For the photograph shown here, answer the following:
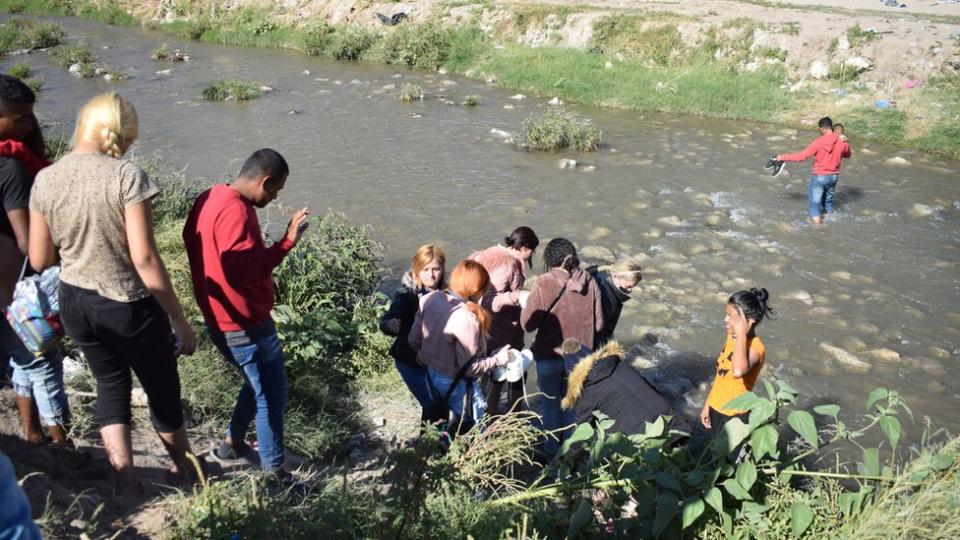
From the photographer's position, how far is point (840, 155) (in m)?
9.80

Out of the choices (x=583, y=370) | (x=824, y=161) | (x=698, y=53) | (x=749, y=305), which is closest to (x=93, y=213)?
(x=583, y=370)

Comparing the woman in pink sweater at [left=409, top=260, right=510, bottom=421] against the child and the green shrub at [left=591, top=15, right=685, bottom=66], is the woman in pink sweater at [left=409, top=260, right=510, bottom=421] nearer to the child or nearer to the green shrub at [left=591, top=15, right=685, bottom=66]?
the child

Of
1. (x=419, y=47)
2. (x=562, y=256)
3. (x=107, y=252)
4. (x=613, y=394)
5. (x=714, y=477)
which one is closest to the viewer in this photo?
(x=714, y=477)

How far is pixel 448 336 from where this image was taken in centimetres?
421

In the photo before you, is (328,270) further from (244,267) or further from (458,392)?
(244,267)

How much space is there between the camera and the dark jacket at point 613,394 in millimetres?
4344

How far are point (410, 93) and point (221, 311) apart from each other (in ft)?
46.6

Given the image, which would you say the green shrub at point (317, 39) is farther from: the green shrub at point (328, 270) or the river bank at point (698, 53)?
the green shrub at point (328, 270)

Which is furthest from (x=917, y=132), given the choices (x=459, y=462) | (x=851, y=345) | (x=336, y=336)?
(x=459, y=462)

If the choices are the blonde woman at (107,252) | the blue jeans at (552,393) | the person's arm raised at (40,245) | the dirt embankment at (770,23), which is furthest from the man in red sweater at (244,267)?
the dirt embankment at (770,23)

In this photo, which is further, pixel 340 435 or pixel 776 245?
pixel 776 245

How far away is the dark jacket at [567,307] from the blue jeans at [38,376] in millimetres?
2738

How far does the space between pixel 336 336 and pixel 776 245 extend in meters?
6.20

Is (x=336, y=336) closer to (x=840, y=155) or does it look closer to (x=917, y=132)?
(x=840, y=155)
